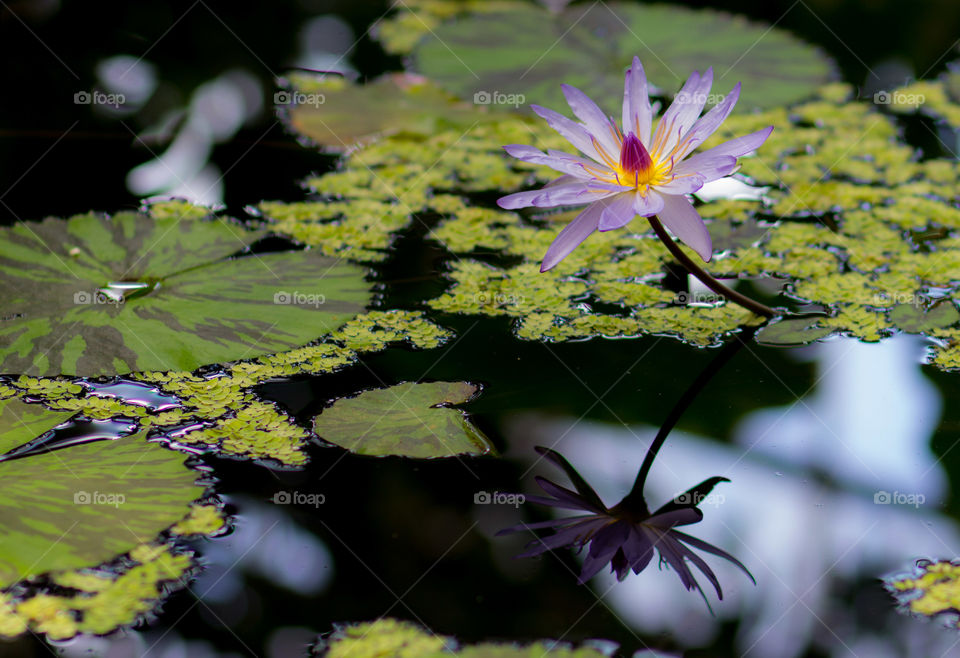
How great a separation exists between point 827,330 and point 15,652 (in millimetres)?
1841

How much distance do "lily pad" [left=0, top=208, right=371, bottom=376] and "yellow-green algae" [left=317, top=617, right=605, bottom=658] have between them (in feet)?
2.80

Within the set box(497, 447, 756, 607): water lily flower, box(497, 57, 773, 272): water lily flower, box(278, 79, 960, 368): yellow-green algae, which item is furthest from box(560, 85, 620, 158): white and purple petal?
box(497, 447, 756, 607): water lily flower

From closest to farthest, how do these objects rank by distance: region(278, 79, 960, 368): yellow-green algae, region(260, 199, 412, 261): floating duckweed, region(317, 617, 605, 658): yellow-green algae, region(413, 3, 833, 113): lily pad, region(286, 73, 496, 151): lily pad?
region(317, 617, 605, 658): yellow-green algae < region(278, 79, 960, 368): yellow-green algae < region(260, 199, 412, 261): floating duckweed < region(286, 73, 496, 151): lily pad < region(413, 3, 833, 113): lily pad

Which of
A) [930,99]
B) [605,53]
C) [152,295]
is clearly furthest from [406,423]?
[930,99]

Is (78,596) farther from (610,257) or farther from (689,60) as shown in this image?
(689,60)

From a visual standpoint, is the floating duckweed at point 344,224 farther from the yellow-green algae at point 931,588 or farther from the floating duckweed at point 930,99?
the floating duckweed at point 930,99

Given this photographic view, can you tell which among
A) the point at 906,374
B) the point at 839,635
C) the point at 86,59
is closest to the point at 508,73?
the point at 86,59

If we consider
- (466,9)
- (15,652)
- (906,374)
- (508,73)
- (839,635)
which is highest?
(466,9)

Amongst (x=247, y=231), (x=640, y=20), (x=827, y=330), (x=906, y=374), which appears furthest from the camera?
(x=640, y=20)

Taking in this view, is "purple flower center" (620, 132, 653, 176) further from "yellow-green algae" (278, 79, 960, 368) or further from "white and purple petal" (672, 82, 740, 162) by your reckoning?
"yellow-green algae" (278, 79, 960, 368)

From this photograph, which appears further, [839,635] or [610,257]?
[610,257]

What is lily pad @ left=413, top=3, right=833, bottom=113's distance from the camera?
3.46 metres

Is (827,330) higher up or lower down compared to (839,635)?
higher up

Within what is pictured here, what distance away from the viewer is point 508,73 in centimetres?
353
